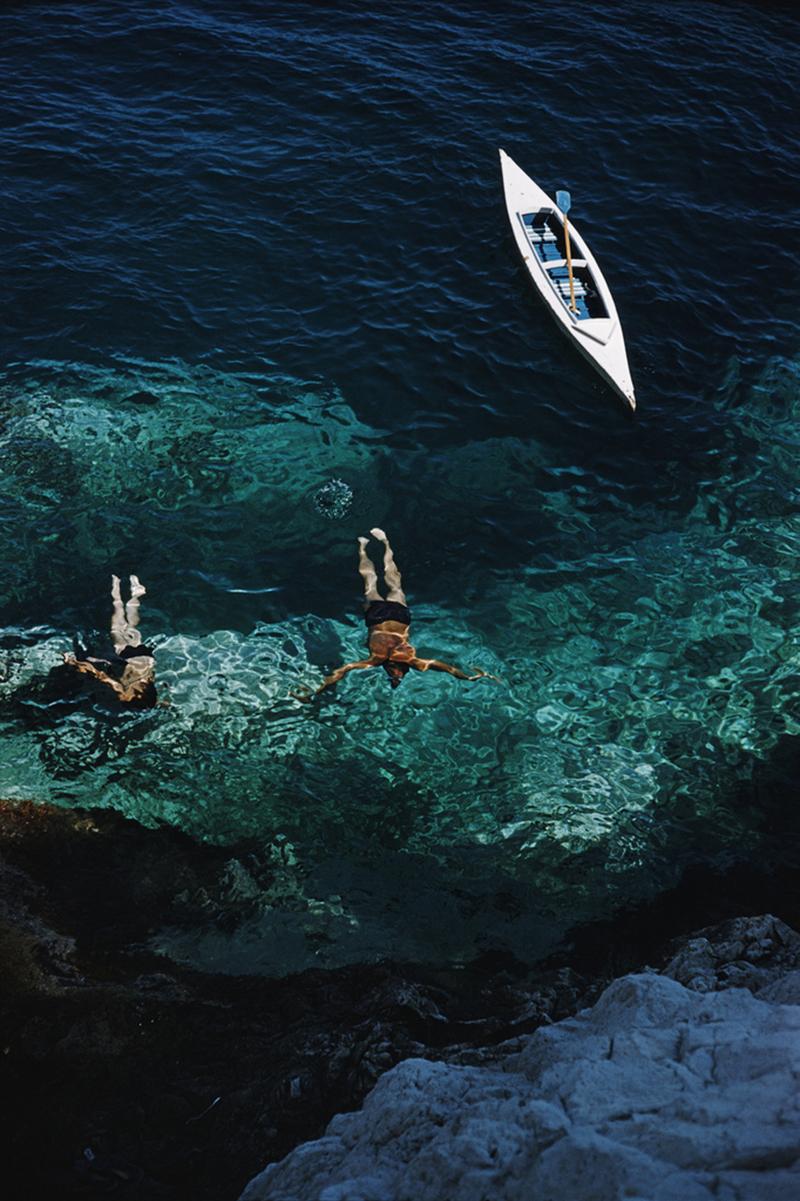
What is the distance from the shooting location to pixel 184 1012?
11.7m

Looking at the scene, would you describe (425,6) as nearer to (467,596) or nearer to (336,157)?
(336,157)

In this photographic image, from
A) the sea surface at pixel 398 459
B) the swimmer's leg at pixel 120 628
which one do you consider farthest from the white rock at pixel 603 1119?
the swimmer's leg at pixel 120 628

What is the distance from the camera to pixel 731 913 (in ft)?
44.9

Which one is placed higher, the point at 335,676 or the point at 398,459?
the point at 398,459

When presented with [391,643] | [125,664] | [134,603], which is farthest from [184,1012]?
[134,603]

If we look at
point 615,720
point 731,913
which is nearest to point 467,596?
point 615,720

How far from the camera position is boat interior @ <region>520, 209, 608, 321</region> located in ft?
76.6

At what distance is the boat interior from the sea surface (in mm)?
819

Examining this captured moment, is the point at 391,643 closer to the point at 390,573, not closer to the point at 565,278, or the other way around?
the point at 390,573

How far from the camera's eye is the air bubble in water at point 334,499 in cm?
1936

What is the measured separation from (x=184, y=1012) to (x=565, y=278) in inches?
772

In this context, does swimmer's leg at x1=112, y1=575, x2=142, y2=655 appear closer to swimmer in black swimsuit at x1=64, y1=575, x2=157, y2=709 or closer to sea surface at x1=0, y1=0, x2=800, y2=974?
swimmer in black swimsuit at x1=64, y1=575, x2=157, y2=709

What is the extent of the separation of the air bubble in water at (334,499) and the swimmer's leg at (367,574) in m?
1.12

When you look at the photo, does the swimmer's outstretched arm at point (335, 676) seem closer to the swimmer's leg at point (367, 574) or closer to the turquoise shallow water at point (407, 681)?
the turquoise shallow water at point (407, 681)
